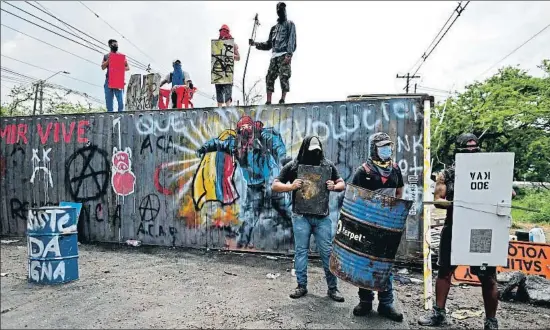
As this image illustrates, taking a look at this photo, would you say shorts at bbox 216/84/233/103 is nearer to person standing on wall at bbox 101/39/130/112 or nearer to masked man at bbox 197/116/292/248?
masked man at bbox 197/116/292/248

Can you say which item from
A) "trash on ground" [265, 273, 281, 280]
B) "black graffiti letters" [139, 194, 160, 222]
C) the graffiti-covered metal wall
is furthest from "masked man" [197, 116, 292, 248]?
"black graffiti letters" [139, 194, 160, 222]

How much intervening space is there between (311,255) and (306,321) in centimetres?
247

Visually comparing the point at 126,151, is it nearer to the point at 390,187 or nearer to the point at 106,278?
the point at 106,278

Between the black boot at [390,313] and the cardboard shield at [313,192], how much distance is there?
1164mm

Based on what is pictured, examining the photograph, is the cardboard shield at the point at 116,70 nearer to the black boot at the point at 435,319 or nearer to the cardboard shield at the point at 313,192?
the cardboard shield at the point at 313,192

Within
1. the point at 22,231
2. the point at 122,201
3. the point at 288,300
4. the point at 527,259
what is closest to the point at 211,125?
the point at 122,201

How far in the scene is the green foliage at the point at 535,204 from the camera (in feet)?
33.1

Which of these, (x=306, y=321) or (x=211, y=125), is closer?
(x=306, y=321)

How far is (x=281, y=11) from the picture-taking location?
6820 millimetres

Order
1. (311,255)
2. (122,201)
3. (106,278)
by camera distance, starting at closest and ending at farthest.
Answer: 1. (106,278)
2. (311,255)
3. (122,201)

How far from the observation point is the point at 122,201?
303 inches

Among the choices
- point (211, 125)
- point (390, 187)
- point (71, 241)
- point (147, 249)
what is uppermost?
point (211, 125)

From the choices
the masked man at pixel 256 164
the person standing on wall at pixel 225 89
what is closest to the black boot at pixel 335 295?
the masked man at pixel 256 164

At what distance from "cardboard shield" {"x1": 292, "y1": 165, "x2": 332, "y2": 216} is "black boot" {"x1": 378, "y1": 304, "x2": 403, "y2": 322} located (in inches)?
45.8
